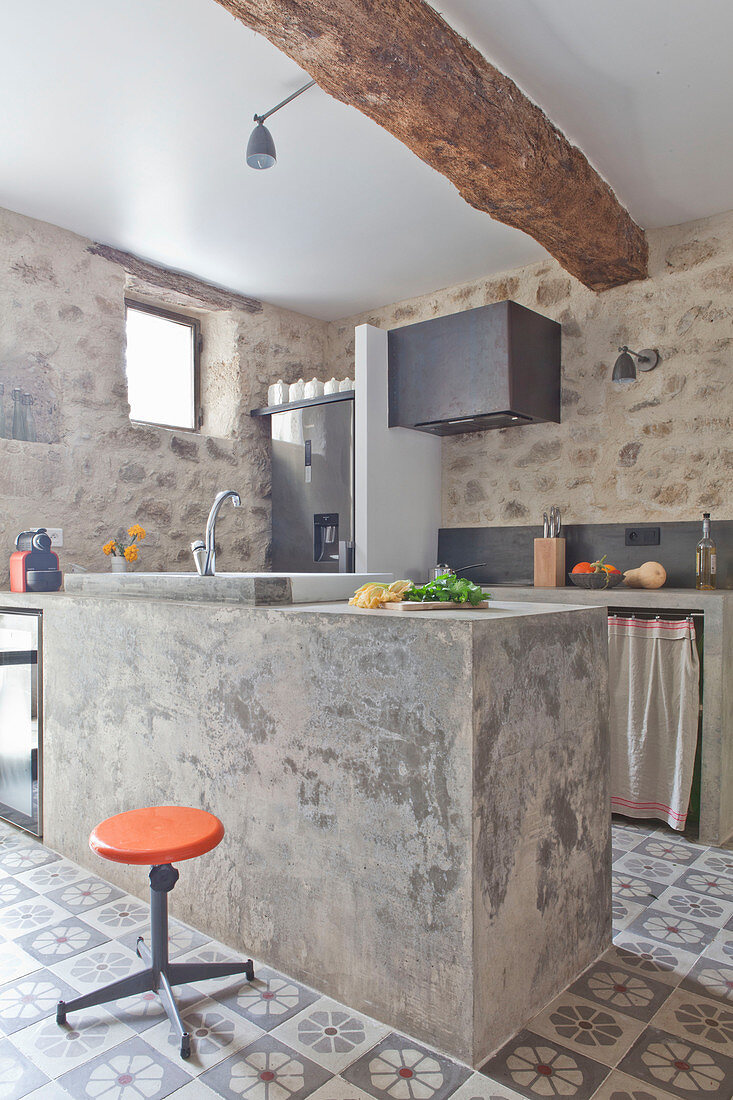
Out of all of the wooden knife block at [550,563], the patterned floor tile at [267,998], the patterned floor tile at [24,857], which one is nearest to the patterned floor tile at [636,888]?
the patterned floor tile at [267,998]

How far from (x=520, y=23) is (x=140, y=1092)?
2.94 m

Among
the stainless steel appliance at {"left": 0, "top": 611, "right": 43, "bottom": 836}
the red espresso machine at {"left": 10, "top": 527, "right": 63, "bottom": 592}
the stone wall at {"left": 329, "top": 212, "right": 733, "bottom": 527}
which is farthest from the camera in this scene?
the stone wall at {"left": 329, "top": 212, "right": 733, "bottom": 527}

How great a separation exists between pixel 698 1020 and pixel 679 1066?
0.20 m

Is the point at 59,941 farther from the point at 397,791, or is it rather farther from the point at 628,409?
the point at 628,409

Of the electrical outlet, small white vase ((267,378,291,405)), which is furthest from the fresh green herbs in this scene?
small white vase ((267,378,291,405))

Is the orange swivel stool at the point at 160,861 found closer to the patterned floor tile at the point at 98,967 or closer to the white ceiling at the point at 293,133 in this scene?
the patterned floor tile at the point at 98,967

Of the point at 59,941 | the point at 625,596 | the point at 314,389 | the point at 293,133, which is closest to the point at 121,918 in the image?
the point at 59,941

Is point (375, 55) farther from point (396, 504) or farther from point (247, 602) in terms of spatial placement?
point (396, 504)

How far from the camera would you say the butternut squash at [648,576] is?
3.26 metres

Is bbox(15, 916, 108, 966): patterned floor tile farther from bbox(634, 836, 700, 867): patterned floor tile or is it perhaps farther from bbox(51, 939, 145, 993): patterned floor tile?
bbox(634, 836, 700, 867): patterned floor tile

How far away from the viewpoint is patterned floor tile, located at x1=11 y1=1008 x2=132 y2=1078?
154 cm

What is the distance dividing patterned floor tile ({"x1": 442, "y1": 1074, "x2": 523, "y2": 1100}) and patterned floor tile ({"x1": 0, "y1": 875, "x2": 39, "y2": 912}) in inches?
53.2

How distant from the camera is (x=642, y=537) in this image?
356 centimetres

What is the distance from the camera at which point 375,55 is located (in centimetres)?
198
